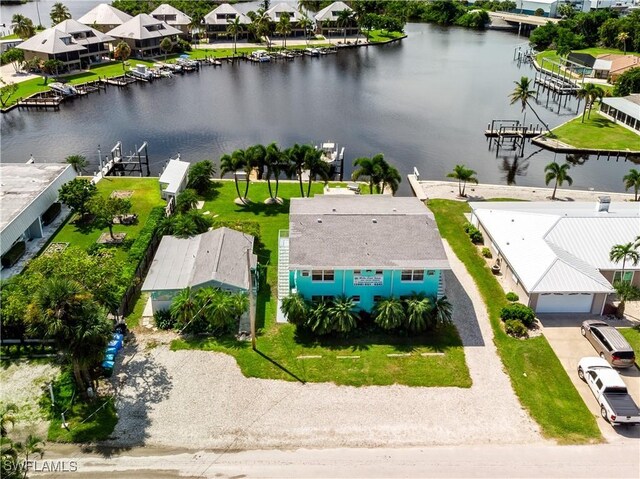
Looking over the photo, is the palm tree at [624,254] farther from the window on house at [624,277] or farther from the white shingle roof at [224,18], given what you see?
the white shingle roof at [224,18]

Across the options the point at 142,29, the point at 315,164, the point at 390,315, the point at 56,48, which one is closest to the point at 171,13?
the point at 142,29

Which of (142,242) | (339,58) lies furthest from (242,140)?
(339,58)

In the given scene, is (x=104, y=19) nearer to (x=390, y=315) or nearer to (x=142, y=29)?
(x=142, y=29)

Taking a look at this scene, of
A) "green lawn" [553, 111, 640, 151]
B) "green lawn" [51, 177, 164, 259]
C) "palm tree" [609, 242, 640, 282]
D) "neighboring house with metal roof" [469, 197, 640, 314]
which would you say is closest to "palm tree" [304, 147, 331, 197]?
"neighboring house with metal roof" [469, 197, 640, 314]

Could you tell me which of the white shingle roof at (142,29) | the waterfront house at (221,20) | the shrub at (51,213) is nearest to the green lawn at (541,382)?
the shrub at (51,213)

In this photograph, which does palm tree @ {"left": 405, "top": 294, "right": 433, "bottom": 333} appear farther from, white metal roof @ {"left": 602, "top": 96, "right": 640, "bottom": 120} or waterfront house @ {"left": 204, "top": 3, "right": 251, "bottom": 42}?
waterfront house @ {"left": 204, "top": 3, "right": 251, "bottom": 42}
